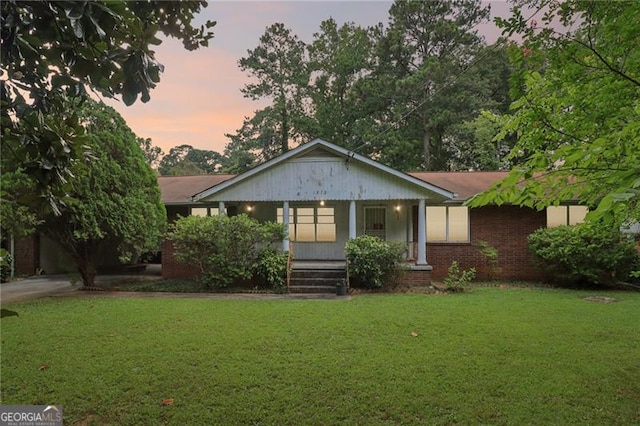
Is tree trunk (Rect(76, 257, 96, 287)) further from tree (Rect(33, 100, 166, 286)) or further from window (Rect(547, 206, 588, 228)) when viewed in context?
window (Rect(547, 206, 588, 228))

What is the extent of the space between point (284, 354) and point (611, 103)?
4.87m

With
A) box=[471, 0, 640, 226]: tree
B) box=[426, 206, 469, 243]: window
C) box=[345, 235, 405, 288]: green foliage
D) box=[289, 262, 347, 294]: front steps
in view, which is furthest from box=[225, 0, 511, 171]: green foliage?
box=[471, 0, 640, 226]: tree

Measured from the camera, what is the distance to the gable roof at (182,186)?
567 inches

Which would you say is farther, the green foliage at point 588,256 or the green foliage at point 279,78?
the green foliage at point 279,78

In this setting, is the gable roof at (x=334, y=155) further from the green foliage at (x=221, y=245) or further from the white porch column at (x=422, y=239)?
the green foliage at (x=221, y=245)

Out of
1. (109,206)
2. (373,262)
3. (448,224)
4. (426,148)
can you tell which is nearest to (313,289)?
(373,262)

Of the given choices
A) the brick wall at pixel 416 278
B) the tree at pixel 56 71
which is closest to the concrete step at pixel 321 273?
the brick wall at pixel 416 278

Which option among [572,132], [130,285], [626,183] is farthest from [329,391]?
[130,285]

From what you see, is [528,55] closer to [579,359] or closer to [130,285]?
[579,359]

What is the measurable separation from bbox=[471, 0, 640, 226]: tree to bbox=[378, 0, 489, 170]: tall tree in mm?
21738

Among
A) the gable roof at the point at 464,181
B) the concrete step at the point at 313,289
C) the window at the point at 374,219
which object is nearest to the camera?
the concrete step at the point at 313,289

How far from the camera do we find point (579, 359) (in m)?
4.88

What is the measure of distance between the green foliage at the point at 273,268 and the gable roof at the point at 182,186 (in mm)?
4017

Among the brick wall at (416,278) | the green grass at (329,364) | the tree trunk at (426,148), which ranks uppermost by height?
the tree trunk at (426,148)
